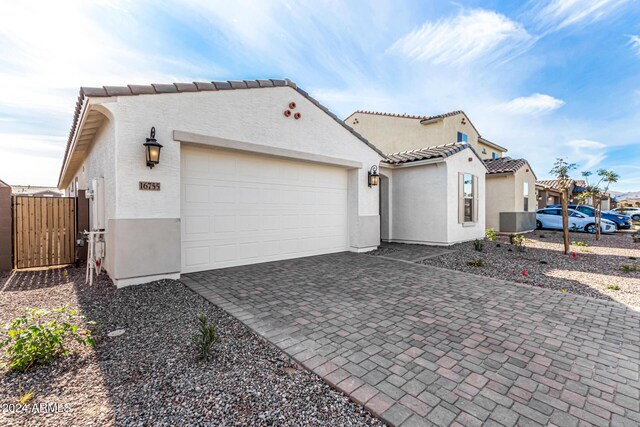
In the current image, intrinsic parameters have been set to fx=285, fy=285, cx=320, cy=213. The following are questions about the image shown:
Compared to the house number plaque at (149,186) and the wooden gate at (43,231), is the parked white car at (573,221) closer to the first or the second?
the house number plaque at (149,186)

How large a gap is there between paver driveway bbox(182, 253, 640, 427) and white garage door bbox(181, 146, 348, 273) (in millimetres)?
1016

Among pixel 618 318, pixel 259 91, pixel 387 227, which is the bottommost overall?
pixel 618 318

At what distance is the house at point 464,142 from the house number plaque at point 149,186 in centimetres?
1104

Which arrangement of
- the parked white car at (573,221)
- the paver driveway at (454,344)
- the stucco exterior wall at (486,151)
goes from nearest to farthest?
1. the paver driveway at (454,344)
2. the parked white car at (573,221)
3. the stucco exterior wall at (486,151)

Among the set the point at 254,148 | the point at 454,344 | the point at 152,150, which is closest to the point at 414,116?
the point at 254,148

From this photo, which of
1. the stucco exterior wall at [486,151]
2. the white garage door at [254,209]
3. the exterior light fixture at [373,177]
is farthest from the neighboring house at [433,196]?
the stucco exterior wall at [486,151]

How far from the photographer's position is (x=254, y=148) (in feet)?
22.3

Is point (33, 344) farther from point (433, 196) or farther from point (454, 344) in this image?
point (433, 196)

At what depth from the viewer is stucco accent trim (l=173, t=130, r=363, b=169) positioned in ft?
19.2

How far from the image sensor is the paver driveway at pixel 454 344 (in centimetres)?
223

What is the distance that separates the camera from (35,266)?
728cm

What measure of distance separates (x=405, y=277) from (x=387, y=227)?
5.79m

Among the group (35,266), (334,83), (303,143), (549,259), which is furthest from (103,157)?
(549,259)

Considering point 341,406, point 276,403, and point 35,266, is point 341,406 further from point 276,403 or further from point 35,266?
point 35,266
